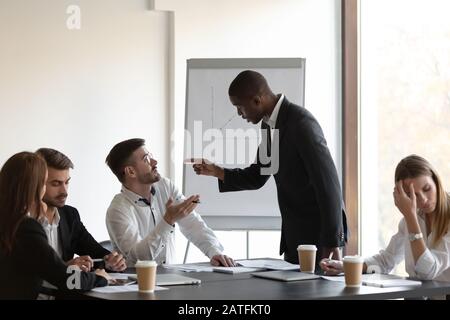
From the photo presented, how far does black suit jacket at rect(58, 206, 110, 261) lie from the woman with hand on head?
1.06 metres

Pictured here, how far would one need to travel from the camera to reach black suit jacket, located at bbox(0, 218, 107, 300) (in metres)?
2.64

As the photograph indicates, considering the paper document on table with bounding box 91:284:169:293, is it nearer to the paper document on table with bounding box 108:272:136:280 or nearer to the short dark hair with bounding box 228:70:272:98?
the paper document on table with bounding box 108:272:136:280

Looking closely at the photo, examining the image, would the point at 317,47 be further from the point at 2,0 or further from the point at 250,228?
the point at 2,0

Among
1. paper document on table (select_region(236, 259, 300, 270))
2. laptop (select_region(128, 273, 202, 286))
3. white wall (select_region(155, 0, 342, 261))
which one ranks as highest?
white wall (select_region(155, 0, 342, 261))

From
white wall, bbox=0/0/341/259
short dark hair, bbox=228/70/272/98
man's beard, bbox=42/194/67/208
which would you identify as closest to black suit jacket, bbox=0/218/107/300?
man's beard, bbox=42/194/67/208

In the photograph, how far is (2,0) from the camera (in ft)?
16.5

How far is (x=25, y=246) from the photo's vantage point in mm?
2658

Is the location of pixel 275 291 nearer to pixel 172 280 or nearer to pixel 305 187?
pixel 172 280

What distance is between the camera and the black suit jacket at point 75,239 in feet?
11.4

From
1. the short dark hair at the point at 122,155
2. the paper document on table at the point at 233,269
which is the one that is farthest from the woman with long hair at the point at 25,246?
the short dark hair at the point at 122,155

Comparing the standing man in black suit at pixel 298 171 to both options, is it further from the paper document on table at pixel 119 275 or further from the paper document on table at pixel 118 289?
the paper document on table at pixel 118 289

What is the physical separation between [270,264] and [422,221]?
0.68 metres

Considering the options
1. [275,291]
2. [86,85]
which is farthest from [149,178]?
[86,85]
